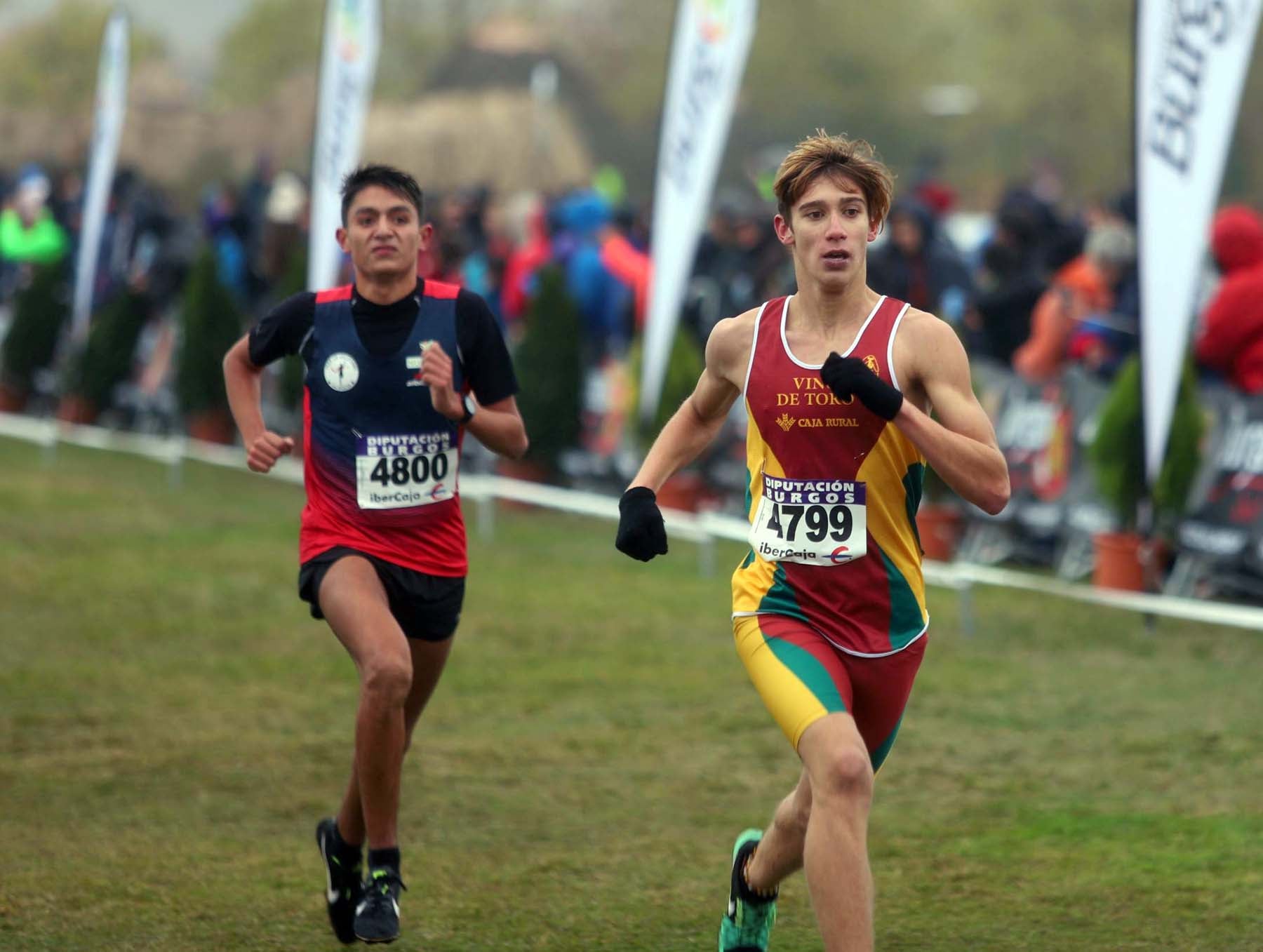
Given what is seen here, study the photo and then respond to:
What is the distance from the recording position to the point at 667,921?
6086 mm

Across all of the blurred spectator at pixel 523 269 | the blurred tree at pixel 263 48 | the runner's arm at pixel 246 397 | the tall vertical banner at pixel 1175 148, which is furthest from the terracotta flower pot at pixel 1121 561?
the blurred tree at pixel 263 48

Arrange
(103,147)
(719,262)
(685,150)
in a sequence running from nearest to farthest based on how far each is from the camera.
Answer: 1. (685,150)
2. (719,262)
3. (103,147)

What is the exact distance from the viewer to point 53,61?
2576 inches

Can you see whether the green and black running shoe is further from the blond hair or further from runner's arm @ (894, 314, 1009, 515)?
the blond hair

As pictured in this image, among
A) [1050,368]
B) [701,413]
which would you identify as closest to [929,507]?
[1050,368]

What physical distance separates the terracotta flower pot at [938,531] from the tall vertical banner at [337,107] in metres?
5.40

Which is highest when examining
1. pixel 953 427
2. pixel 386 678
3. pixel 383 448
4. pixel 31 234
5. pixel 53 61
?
pixel 53 61

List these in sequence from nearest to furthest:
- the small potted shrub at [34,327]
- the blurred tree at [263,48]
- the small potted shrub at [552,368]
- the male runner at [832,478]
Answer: the male runner at [832,478]
the small potted shrub at [552,368]
the small potted shrub at [34,327]
the blurred tree at [263,48]

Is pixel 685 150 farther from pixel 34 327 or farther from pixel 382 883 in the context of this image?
pixel 34 327

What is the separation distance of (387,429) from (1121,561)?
19.8 ft

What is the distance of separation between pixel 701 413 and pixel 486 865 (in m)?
2.09

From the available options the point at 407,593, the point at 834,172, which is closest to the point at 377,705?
the point at 407,593

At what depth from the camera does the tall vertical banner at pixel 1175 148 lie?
10258mm

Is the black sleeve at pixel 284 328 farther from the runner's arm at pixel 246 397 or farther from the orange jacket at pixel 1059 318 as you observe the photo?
the orange jacket at pixel 1059 318
